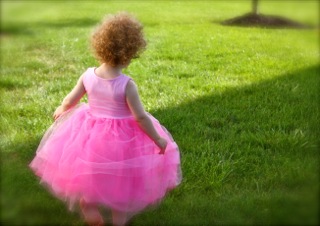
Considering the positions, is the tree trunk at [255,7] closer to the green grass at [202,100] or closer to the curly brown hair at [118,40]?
the green grass at [202,100]

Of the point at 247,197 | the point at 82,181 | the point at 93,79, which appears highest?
the point at 93,79

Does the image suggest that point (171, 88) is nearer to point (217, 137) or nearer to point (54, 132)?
point (217, 137)

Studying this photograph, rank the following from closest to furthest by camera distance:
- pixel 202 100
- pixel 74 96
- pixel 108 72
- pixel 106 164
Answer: pixel 106 164 < pixel 108 72 < pixel 74 96 < pixel 202 100

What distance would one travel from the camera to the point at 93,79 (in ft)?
6.91

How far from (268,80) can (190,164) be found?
181 cm

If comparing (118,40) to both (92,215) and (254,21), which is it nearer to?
(92,215)

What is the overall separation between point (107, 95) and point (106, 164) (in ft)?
0.98

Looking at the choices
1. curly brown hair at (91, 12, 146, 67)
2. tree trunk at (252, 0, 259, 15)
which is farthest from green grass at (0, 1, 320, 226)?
curly brown hair at (91, 12, 146, 67)

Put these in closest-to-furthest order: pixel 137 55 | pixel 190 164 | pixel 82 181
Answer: pixel 82 181 → pixel 137 55 → pixel 190 164

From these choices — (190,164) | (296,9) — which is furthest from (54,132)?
(296,9)

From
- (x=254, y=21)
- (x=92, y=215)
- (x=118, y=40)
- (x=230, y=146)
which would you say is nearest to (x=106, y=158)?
(x=92, y=215)

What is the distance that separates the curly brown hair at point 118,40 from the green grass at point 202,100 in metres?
0.36

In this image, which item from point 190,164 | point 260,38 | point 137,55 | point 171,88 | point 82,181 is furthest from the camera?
point 260,38

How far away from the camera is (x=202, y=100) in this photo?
3902mm
